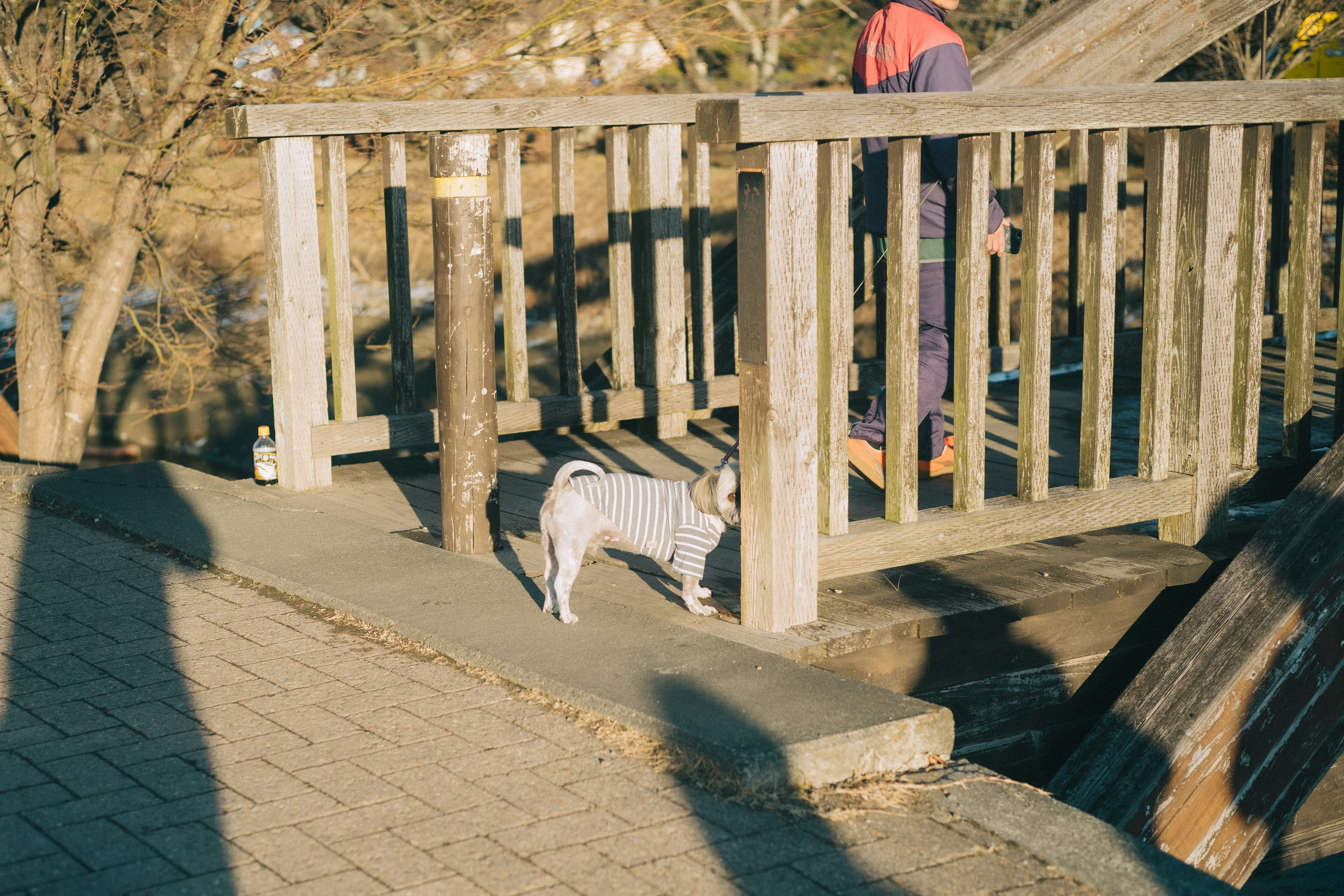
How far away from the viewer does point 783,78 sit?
15836 mm

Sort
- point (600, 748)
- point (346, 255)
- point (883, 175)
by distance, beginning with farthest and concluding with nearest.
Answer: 1. point (346, 255)
2. point (883, 175)
3. point (600, 748)

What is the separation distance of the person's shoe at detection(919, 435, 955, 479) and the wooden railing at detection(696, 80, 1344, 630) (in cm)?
97

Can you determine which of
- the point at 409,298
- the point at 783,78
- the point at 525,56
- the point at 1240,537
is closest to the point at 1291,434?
the point at 1240,537

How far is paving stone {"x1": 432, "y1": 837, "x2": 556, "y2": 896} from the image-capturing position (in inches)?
96.7

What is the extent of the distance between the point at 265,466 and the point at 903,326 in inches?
120

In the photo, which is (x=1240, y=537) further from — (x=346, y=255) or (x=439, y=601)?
(x=346, y=255)

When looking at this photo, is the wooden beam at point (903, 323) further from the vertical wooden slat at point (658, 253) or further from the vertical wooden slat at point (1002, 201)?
the vertical wooden slat at point (1002, 201)

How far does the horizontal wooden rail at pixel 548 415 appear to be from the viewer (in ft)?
18.4

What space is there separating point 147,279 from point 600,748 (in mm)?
7316

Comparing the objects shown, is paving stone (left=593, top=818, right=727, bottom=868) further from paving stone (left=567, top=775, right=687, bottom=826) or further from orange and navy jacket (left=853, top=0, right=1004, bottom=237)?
orange and navy jacket (left=853, top=0, right=1004, bottom=237)

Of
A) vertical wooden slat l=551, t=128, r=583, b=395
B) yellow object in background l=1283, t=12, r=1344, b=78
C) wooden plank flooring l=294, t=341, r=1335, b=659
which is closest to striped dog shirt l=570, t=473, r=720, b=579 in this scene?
wooden plank flooring l=294, t=341, r=1335, b=659

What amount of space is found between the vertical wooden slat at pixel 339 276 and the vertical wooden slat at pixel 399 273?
7.1 inches

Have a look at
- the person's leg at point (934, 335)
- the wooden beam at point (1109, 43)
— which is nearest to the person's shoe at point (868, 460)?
the person's leg at point (934, 335)

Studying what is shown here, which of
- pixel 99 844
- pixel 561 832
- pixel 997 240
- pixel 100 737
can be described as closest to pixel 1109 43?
pixel 997 240
